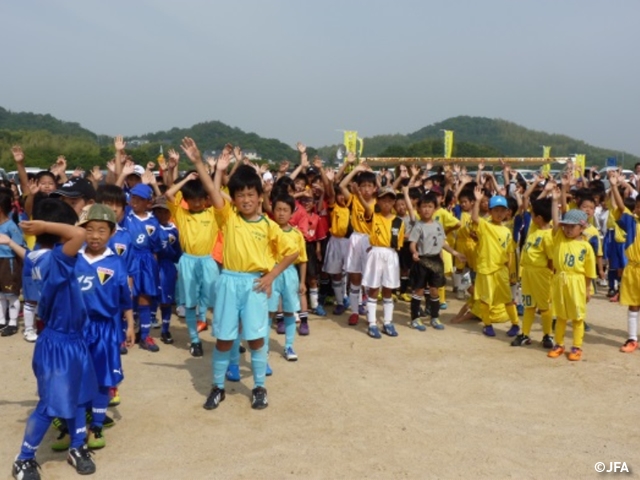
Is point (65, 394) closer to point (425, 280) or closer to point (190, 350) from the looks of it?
point (190, 350)

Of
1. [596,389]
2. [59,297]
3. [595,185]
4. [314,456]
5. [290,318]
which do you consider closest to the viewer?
[59,297]

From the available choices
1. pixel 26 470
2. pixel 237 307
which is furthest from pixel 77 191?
pixel 26 470

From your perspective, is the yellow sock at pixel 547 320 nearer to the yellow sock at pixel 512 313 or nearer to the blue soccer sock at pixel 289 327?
the yellow sock at pixel 512 313

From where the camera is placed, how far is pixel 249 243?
461 centimetres

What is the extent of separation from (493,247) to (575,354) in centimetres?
156

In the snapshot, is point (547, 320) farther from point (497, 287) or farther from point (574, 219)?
point (574, 219)

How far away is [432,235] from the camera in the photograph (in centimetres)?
712

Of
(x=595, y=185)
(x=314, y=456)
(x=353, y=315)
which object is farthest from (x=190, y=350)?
(x=595, y=185)

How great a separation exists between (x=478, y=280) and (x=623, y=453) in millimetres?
3216

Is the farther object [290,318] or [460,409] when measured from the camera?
[290,318]

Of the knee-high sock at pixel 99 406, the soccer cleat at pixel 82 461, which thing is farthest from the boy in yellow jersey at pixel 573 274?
the soccer cleat at pixel 82 461

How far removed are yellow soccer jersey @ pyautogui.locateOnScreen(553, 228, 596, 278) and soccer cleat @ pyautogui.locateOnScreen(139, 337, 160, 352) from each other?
4405 mm

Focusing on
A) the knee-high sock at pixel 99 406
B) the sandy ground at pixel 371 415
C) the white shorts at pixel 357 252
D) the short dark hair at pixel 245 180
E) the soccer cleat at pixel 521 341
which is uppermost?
the short dark hair at pixel 245 180

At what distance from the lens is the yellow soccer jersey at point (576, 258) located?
5914mm
